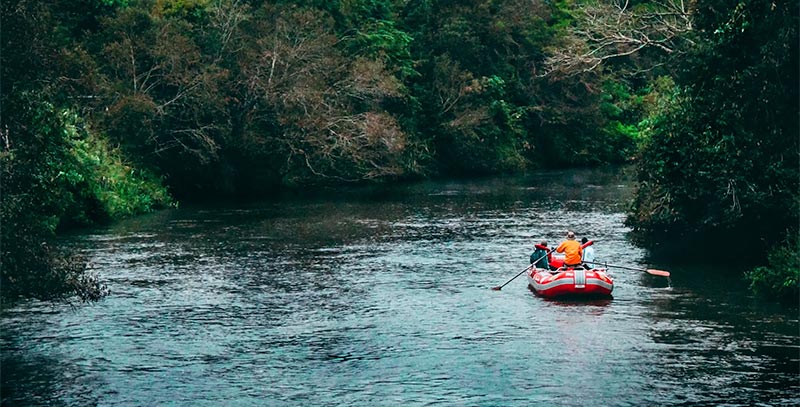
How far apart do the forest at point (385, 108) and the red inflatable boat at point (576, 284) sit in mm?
3751

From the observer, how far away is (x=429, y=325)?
25000 mm

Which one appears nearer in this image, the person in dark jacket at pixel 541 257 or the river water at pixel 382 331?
the river water at pixel 382 331

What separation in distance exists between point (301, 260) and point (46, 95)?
45.7 ft

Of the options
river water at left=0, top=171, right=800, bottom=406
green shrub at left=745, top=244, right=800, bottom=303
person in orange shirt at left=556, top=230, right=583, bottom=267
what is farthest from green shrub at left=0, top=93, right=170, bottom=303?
green shrub at left=745, top=244, right=800, bottom=303

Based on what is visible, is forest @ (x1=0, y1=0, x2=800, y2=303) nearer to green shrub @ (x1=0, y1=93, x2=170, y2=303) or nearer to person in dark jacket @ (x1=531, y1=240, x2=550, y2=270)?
green shrub @ (x1=0, y1=93, x2=170, y2=303)

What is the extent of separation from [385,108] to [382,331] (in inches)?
1653

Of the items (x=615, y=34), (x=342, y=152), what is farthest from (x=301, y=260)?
(x=342, y=152)

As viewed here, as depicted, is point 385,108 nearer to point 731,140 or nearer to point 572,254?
point 572,254

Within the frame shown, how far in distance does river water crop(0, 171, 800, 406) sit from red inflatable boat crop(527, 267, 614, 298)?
0.35m

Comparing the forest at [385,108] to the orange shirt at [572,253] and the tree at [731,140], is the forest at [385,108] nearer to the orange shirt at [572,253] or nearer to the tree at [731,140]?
the tree at [731,140]

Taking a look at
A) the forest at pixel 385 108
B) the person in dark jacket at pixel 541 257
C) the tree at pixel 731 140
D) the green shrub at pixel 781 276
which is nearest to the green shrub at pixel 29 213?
the forest at pixel 385 108

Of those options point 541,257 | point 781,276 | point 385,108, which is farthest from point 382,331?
point 385,108

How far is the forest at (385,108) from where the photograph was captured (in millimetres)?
22203

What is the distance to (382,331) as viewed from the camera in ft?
80.0
